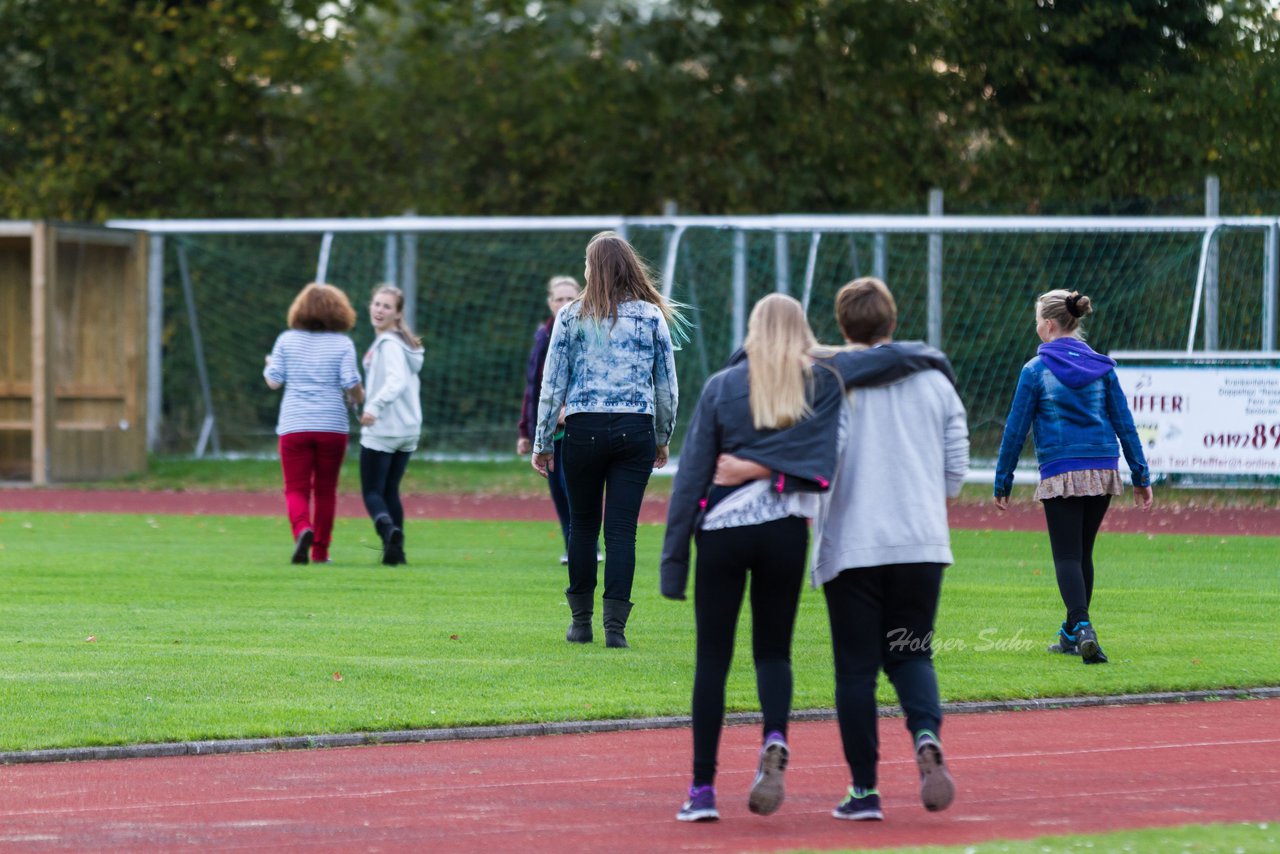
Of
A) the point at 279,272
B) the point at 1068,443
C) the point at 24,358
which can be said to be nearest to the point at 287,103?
the point at 279,272

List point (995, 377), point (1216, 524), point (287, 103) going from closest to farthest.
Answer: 1. point (1216, 524)
2. point (995, 377)
3. point (287, 103)

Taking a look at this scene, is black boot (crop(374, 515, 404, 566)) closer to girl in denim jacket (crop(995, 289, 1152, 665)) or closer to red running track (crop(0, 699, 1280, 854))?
girl in denim jacket (crop(995, 289, 1152, 665))

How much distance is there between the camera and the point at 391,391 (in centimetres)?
1270

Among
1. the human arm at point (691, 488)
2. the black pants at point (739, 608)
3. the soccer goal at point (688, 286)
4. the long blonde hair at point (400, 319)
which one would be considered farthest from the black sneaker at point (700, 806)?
the soccer goal at point (688, 286)

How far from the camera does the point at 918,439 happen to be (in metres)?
5.78

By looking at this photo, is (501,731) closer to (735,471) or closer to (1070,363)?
(735,471)

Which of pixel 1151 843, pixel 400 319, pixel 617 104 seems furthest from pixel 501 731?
pixel 617 104

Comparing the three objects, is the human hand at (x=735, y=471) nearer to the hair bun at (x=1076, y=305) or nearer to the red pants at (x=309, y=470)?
the hair bun at (x=1076, y=305)

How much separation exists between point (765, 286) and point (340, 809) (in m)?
16.7

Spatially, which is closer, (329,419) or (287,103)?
(329,419)

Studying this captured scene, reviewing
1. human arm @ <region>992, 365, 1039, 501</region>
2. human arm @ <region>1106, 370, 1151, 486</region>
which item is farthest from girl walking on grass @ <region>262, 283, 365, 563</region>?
human arm @ <region>1106, 370, 1151, 486</region>

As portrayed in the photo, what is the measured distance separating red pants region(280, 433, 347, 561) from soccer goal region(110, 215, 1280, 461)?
6630mm

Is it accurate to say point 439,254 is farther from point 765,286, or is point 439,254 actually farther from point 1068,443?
point 1068,443

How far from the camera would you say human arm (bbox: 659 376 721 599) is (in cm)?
568
